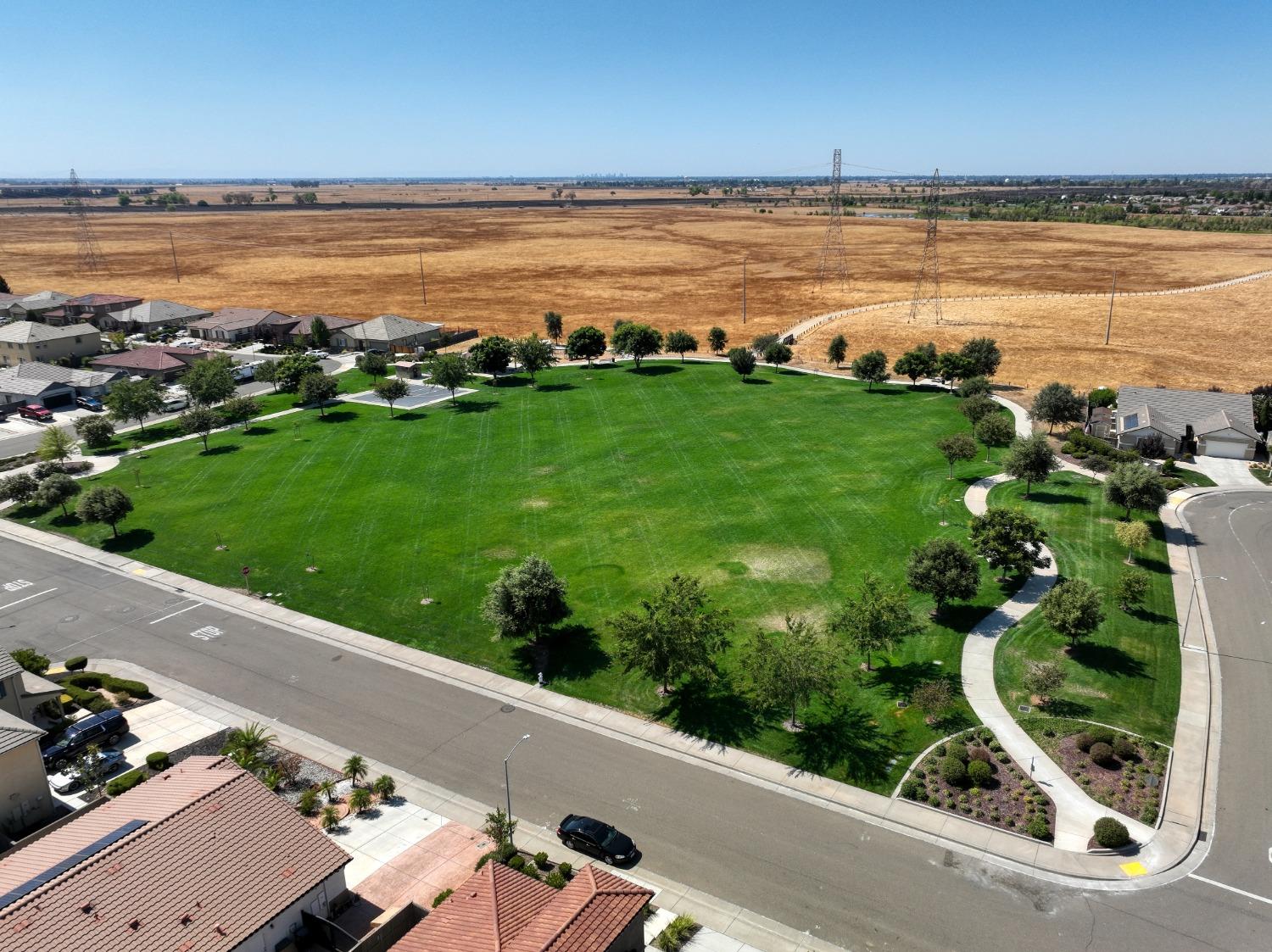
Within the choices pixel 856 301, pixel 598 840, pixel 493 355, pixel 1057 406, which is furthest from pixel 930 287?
pixel 598 840

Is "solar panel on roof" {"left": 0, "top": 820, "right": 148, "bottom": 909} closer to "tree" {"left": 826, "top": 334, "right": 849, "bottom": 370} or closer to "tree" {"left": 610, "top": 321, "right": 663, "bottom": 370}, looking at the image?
"tree" {"left": 610, "top": 321, "right": 663, "bottom": 370}

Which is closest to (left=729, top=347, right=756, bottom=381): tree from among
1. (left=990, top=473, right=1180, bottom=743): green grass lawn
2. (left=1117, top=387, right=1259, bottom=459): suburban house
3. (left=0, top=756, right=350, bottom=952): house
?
(left=1117, top=387, right=1259, bottom=459): suburban house

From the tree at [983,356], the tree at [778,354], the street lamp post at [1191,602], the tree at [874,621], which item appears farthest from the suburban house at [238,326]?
the street lamp post at [1191,602]

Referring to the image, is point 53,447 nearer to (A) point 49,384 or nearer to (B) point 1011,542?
(A) point 49,384

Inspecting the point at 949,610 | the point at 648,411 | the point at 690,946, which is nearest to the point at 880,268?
the point at 648,411

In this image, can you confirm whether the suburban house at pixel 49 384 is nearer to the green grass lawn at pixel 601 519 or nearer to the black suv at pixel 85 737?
the green grass lawn at pixel 601 519

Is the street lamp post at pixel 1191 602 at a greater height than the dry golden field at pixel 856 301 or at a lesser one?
lesser

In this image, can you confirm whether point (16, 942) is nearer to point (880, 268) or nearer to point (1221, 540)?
point (1221, 540)
